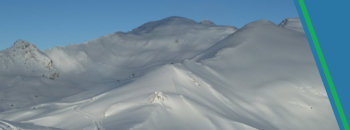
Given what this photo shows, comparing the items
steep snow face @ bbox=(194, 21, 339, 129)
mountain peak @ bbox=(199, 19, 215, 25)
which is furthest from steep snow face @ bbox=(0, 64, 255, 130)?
mountain peak @ bbox=(199, 19, 215, 25)

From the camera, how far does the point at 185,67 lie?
7172 millimetres

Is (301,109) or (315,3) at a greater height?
(301,109)

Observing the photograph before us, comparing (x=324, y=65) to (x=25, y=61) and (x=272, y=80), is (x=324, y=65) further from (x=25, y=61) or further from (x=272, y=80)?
(x=25, y=61)

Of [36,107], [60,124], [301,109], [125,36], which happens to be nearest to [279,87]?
[301,109]

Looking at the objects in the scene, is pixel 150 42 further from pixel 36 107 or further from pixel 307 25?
pixel 307 25

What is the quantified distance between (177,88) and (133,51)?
28.2 ft

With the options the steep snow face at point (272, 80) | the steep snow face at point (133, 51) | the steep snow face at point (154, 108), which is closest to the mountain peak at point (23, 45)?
the steep snow face at point (133, 51)

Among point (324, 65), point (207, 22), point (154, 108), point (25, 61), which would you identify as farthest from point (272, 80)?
point (207, 22)

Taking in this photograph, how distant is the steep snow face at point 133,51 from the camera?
12172mm

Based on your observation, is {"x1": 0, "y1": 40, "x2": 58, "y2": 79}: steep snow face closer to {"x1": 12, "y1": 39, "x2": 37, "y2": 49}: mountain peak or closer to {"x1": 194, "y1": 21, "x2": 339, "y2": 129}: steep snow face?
{"x1": 12, "y1": 39, "x2": 37, "y2": 49}: mountain peak

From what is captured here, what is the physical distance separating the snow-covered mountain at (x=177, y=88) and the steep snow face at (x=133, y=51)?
0.05 m

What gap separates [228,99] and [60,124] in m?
2.89

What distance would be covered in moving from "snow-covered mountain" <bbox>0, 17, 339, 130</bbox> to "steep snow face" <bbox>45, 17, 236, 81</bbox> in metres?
0.05

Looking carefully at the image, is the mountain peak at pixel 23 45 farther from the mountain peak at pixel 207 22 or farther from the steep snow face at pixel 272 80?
the mountain peak at pixel 207 22
